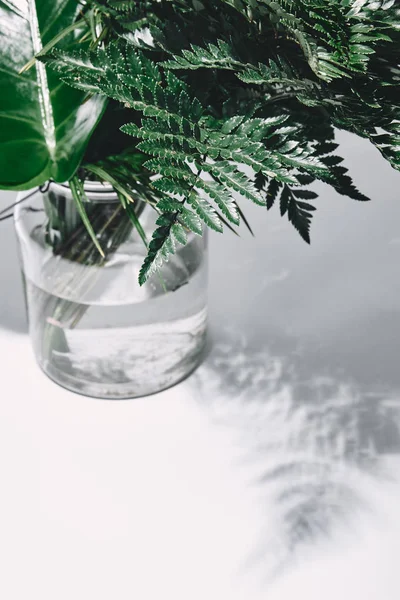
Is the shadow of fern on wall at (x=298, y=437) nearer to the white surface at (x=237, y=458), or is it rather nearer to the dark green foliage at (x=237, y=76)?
the white surface at (x=237, y=458)

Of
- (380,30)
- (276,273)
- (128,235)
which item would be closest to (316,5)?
(380,30)

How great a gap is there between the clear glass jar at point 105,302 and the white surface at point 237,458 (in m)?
0.02

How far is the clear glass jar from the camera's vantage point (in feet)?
1.86

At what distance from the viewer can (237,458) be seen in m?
0.56

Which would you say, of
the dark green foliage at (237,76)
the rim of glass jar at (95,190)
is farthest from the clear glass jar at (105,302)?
the dark green foliage at (237,76)

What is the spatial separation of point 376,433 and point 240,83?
287 mm

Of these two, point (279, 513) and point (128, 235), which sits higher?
point (128, 235)

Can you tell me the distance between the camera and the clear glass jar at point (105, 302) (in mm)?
567

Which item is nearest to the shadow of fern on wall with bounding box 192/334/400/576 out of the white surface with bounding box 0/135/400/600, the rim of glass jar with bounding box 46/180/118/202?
the white surface with bounding box 0/135/400/600

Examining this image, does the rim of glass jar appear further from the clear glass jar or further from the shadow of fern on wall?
the shadow of fern on wall

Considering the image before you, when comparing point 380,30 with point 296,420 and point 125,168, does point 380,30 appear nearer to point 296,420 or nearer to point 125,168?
point 125,168

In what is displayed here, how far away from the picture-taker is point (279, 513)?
0.53 meters

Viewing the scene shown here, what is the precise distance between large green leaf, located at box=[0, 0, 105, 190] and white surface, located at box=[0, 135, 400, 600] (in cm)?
20

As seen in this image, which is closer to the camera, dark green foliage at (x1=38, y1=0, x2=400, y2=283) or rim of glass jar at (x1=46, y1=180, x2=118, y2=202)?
dark green foliage at (x1=38, y1=0, x2=400, y2=283)
